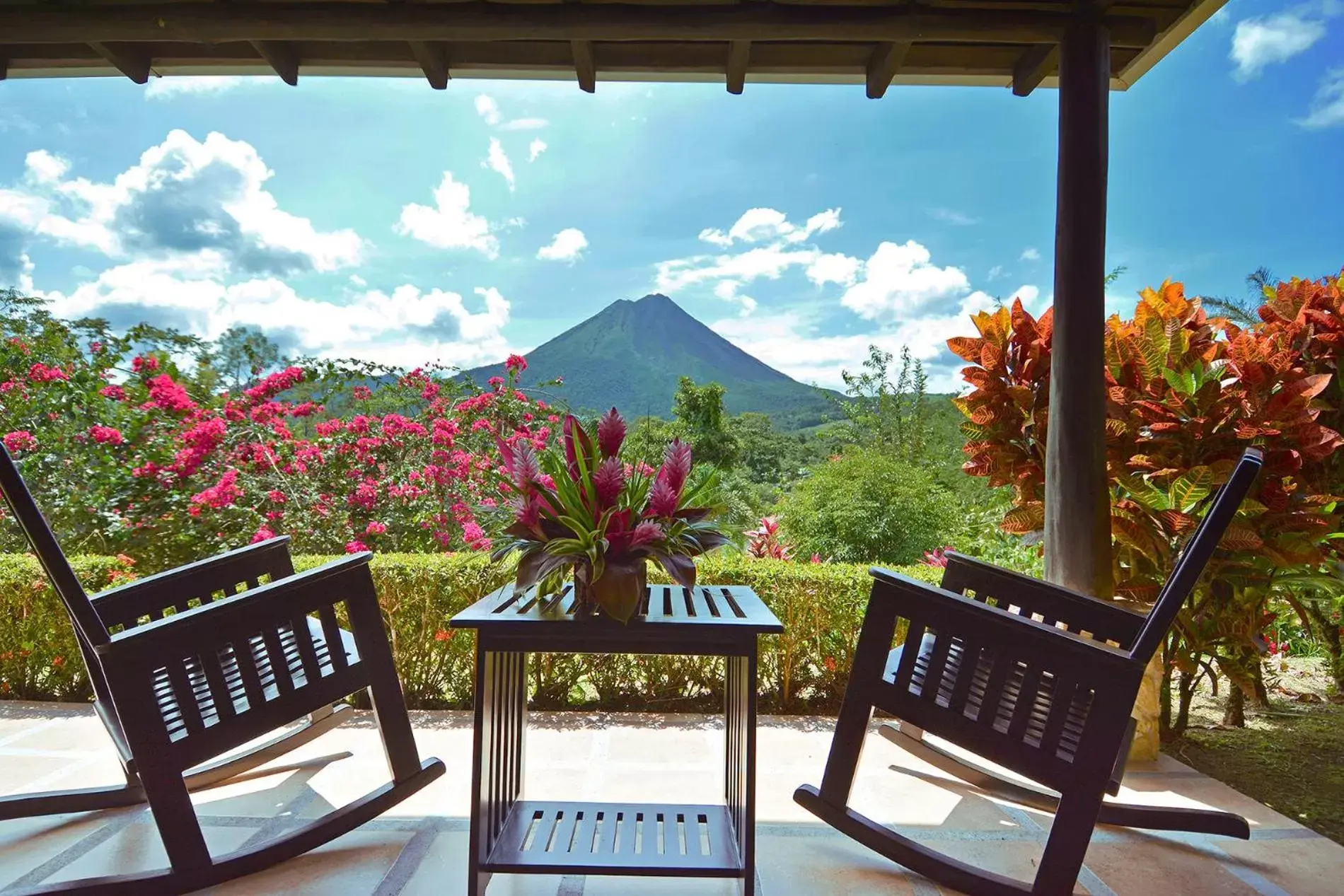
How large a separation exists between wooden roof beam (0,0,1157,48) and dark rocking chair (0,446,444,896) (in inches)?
64.4

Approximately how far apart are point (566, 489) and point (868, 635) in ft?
2.59

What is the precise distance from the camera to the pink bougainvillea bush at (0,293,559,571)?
3.79 metres

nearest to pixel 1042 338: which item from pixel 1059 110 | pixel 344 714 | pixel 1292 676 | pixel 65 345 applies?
pixel 1059 110

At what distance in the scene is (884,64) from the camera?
8.08ft

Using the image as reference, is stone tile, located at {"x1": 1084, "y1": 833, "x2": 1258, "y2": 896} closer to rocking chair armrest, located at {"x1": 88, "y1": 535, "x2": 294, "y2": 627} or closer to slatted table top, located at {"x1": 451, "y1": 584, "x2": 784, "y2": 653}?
slatted table top, located at {"x1": 451, "y1": 584, "x2": 784, "y2": 653}

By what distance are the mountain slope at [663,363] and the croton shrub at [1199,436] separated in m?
6.04

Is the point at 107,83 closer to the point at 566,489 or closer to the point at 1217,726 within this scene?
the point at 566,489

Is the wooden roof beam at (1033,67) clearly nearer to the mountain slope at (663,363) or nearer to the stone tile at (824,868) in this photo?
the stone tile at (824,868)

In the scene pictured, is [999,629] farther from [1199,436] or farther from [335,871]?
[335,871]

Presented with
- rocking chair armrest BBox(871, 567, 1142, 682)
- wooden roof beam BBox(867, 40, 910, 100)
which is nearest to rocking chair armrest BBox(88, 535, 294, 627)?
rocking chair armrest BBox(871, 567, 1142, 682)

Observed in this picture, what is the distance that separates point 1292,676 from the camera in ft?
10.5

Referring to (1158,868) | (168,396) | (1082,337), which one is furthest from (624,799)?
(168,396)

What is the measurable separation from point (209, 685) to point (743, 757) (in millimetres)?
1160

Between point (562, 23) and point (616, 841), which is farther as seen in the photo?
point (562, 23)
